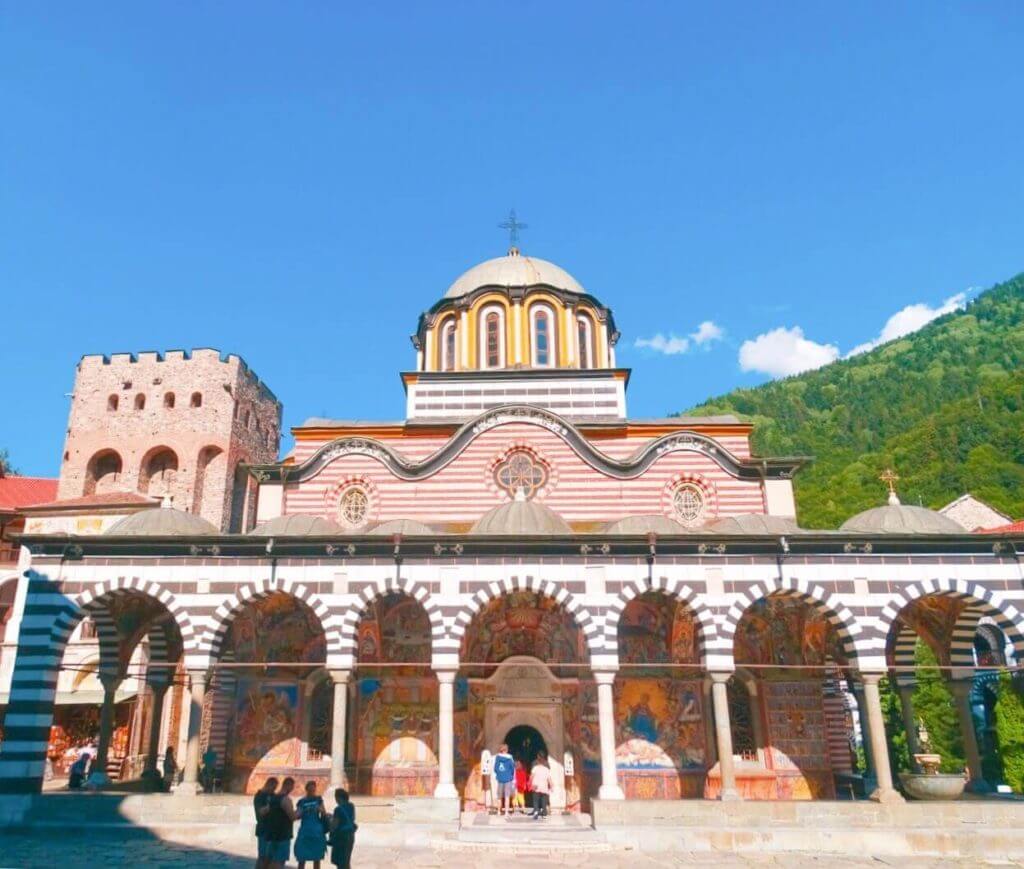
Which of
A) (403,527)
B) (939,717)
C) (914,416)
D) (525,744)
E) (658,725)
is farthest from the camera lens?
(914,416)

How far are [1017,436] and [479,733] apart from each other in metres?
52.0

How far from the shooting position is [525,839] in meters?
11.4

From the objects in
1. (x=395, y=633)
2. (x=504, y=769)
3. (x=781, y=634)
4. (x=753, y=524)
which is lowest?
(x=504, y=769)

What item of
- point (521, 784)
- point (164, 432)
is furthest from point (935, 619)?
point (164, 432)

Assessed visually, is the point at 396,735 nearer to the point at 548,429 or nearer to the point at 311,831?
the point at 548,429

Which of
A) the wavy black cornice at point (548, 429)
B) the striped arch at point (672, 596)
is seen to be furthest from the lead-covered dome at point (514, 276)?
the striped arch at point (672, 596)

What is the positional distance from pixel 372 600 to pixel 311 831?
6192mm

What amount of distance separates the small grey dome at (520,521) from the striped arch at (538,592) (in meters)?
0.93

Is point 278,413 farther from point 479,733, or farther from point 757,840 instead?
point 757,840

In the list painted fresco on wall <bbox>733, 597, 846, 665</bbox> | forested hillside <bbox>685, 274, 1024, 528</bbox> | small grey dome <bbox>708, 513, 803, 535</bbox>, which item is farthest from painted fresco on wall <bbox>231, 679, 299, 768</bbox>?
forested hillside <bbox>685, 274, 1024, 528</bbox>

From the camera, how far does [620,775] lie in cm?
1488

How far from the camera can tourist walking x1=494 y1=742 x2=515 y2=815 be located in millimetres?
13469

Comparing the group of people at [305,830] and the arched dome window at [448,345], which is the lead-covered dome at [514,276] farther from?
the group of people at [305,830]

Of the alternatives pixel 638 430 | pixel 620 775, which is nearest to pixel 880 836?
A: pixel 620 775
